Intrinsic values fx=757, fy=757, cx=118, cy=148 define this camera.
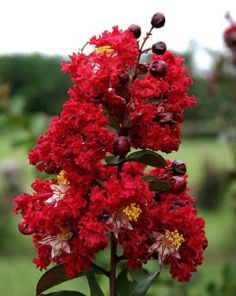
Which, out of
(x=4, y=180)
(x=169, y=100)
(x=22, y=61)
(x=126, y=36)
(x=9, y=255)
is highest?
(x=22, y=61)

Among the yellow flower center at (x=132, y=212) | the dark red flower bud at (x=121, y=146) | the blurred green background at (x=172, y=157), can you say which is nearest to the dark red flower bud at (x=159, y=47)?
the dark red flower bud at (x=121, y=146)

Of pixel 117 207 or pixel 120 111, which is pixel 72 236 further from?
pixel 120 111

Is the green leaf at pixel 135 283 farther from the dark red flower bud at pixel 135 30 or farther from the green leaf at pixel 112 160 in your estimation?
the dark red flower bud at pixel 135 30

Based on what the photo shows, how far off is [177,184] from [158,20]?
0.30m

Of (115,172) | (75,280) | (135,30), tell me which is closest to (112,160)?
(115,172)

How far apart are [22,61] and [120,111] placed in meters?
17.4

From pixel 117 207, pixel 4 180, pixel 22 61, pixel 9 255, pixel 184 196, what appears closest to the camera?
pixel 117 207

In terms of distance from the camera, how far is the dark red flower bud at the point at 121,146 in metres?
1.31

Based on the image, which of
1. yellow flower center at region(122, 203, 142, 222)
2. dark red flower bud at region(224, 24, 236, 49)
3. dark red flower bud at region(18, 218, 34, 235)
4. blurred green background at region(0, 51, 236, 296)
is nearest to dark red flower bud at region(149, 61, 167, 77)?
yellow flower center at region(122, 203, 142, 222)

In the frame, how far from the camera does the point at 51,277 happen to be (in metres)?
1.44

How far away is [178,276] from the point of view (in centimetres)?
139

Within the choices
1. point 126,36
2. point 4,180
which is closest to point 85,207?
point 126,36

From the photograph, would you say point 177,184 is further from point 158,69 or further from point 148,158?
point 158,69

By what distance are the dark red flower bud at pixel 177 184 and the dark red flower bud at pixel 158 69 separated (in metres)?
0.19
